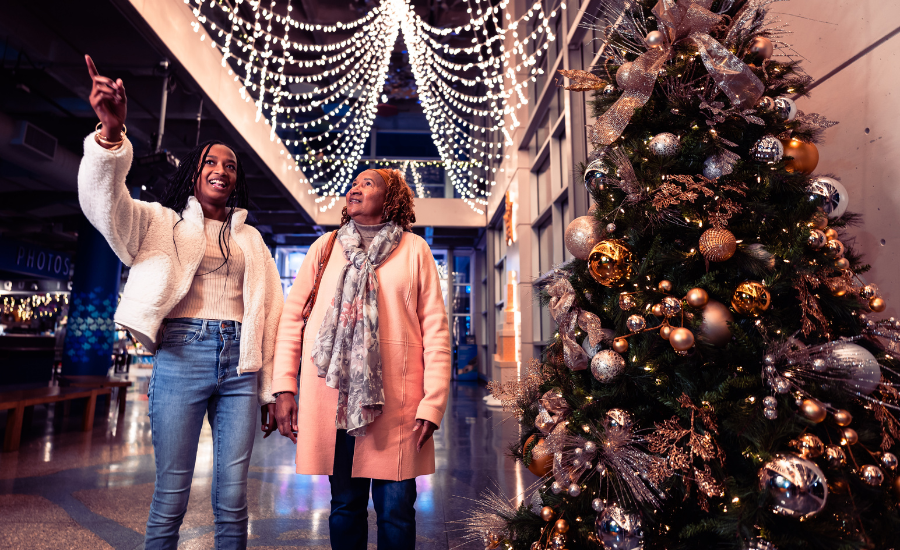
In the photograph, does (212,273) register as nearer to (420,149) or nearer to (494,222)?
(494,222)

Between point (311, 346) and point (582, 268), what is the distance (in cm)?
83

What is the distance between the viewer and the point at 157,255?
4.99 ft

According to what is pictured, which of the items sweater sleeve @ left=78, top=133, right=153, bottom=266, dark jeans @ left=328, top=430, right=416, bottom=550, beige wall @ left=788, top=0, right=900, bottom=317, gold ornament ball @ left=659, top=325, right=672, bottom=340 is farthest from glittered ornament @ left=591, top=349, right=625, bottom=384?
sweater sleeve @ left=78, top=133, right=153, bottom=266

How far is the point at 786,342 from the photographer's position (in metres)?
1.14

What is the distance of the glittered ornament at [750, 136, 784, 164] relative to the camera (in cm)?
130

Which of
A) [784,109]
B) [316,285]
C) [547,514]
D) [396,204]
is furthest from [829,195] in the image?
[316,285]

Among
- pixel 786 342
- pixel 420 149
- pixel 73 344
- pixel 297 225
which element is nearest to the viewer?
pixel 786 342

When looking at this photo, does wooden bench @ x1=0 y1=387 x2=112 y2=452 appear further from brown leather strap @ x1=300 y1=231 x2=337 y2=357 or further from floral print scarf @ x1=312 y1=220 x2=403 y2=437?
floral print scarf @ x1=312 y1=220 x2=403 y2=437

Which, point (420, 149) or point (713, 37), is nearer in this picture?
point (713, 37)

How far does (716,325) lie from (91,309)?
868cm

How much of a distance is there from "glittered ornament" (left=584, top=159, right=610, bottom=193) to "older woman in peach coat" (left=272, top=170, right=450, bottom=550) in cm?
55

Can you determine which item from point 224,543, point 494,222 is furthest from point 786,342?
point 494,222

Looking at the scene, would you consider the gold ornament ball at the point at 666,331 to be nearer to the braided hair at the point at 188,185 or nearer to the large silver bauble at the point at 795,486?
the large silver bauble at the point at 795,486

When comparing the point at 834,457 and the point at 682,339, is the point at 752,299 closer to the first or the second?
the point at 682,339
